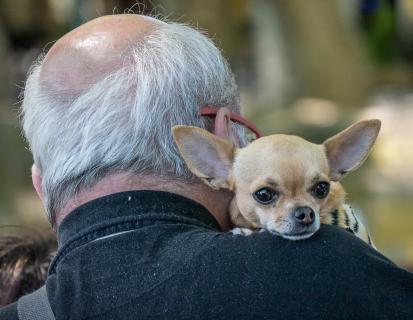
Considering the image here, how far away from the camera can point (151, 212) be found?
1908mm

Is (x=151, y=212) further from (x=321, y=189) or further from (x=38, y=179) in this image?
(x=38, y=179)

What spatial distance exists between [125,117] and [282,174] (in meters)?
0.41

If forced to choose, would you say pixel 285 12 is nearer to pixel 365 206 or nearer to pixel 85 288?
pixel 365 206

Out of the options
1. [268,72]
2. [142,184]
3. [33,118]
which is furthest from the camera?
[268,72]

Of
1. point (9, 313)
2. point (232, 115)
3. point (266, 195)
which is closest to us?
point (9, 313)

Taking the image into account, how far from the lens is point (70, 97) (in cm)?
210

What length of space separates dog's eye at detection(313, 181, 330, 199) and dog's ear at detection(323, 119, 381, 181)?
0.11m

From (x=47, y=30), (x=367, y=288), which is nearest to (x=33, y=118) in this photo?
(x=367, y=288)

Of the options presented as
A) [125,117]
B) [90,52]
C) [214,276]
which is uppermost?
[90,52]

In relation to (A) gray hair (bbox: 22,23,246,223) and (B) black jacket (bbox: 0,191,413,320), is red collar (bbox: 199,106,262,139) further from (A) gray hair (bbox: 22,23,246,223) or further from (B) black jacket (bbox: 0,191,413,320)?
(B) black jacket (bbox: 0,191,413,320)

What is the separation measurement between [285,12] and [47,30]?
5.65 m

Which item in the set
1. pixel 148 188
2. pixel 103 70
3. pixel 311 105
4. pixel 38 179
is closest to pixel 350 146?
pixel 148 188

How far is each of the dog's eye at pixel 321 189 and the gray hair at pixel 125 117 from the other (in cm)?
33

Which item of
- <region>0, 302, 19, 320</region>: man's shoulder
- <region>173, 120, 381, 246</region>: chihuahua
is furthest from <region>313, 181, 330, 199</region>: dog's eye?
<region>0, 302, 19, 320</region>: man's shoulder
